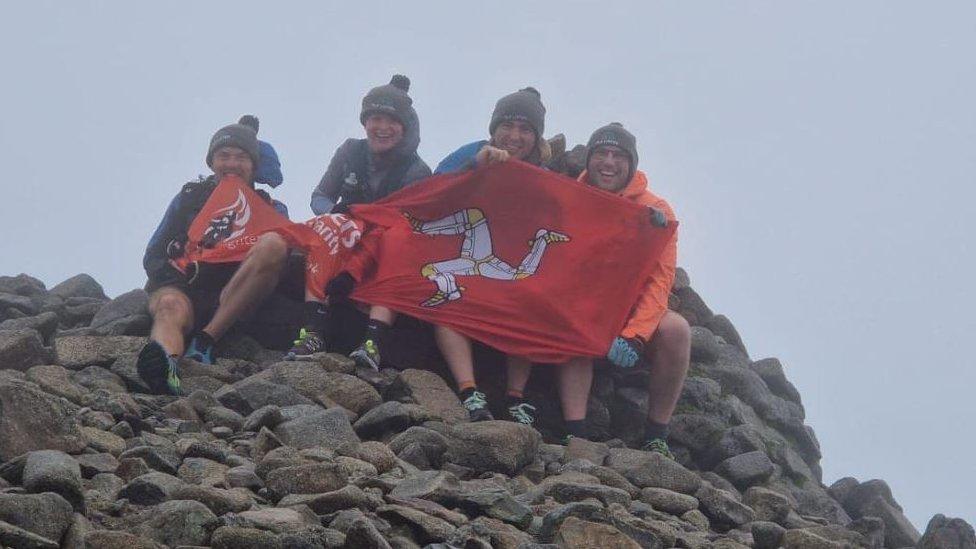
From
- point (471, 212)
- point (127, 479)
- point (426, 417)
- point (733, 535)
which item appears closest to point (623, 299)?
point (471, 212)

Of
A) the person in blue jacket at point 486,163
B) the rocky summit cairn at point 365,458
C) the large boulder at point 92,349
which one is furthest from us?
the person in blue jacket at point 486,163

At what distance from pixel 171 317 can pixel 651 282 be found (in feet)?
11.6

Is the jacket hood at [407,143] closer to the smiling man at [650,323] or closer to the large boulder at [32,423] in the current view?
the smiling man at [650,323]

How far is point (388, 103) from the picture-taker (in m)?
10.7

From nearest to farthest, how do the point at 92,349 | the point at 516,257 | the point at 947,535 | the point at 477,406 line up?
the point at 947,535
the point at 477,406
the point at 92,349
the point at 516,257

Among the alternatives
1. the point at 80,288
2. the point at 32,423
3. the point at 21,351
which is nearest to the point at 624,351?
the point at 21,351

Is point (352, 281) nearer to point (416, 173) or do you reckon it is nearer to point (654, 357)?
point (416, 173)

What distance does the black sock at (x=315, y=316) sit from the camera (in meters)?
9.73

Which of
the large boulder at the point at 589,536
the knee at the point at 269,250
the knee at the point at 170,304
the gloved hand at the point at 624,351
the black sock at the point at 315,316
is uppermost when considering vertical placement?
the knee at the point at 269,250

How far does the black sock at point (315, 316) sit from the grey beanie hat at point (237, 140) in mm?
1626

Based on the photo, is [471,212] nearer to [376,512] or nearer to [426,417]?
[426,417]

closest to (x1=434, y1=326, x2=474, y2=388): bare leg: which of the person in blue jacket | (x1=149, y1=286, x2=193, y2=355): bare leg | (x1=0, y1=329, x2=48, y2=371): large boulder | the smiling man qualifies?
the person in blue jacket

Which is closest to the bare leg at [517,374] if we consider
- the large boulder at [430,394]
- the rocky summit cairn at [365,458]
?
the rocky summit cairn at [365,458]

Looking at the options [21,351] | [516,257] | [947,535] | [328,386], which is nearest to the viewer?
[947,535]
